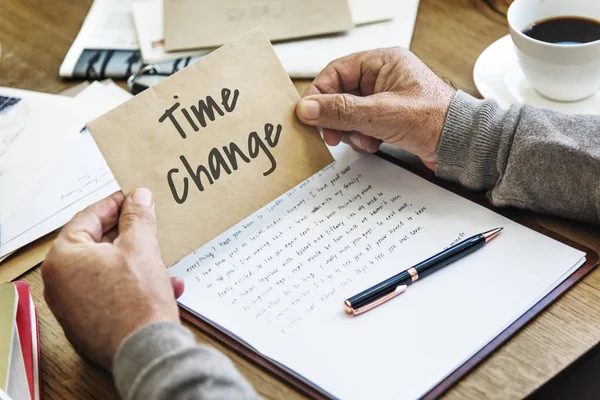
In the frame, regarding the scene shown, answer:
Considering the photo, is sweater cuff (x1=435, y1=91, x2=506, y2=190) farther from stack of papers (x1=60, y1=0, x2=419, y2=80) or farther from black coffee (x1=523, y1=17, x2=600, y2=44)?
stack of papers (x1=60, y1=0, x2=419, y2=80)

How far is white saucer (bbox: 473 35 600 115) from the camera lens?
90 centimetres

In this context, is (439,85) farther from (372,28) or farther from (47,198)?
(47,198)

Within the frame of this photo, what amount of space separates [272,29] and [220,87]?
0.33m

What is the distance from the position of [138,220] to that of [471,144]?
0.38 m

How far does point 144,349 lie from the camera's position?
0.60 m

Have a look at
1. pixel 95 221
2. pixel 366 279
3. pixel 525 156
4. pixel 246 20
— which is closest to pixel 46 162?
pixel 95 221

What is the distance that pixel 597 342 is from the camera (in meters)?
0.66

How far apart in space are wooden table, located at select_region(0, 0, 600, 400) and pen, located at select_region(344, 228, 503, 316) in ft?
0.30

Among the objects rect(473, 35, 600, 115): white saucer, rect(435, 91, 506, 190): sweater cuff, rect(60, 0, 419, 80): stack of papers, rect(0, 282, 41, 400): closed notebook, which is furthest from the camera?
rect(60, 0, 419, 80): stack of papers

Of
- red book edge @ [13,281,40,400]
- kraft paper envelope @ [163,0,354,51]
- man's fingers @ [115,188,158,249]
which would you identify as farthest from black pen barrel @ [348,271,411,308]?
kraft paper envelope @ [163,0,354,51]

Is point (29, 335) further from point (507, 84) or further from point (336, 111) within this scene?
point (507, 84)

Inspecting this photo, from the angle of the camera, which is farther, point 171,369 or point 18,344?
point 18,344

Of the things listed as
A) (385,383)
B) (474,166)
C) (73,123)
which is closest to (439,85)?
(474,166)

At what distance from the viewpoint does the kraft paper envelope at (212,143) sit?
74cm
